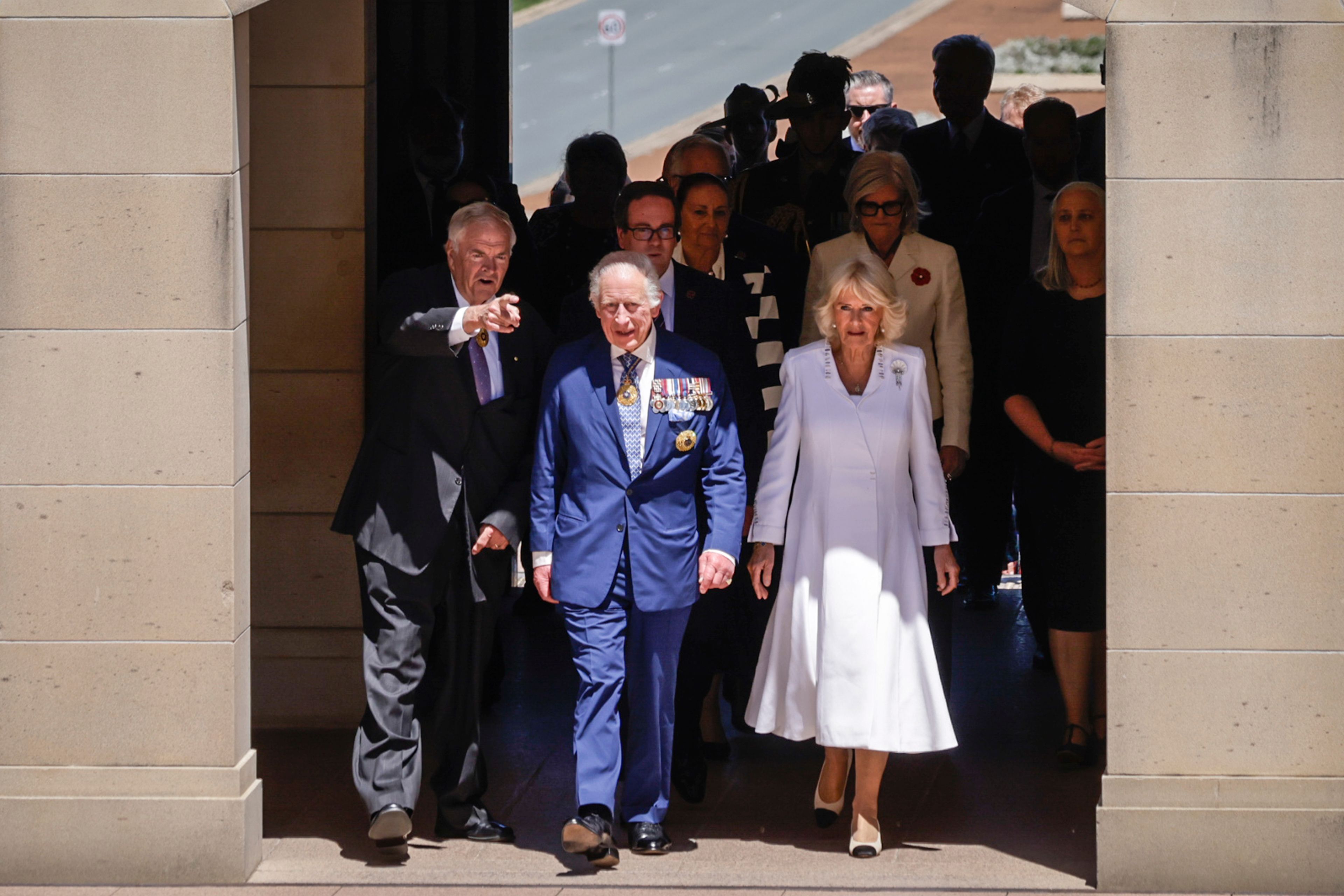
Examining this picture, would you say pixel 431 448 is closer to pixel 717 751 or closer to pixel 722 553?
pixel 722 553

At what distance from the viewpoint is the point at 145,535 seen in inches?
217

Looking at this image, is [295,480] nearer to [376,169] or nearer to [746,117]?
[376,169]

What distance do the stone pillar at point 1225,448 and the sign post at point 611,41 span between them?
12.9 metres

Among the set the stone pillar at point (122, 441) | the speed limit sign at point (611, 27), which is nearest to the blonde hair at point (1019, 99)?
the stone pillar at point (122, 441)

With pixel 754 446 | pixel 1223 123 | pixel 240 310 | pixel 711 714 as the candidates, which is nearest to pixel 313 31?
pixel 240 310

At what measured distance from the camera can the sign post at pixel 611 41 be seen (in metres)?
18.1

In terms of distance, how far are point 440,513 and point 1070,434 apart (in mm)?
2377

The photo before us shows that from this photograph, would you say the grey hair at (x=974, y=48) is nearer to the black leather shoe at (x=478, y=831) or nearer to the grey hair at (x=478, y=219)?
the grey hair at (x=478, y=219)

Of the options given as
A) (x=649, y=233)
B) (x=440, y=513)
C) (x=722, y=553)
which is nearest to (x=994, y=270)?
(x=649, y=233)

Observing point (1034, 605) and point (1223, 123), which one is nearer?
point (1223, 123)

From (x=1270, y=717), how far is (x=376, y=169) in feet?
13.4

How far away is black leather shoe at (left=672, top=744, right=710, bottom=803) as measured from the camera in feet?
21.2

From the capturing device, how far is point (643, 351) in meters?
5.84

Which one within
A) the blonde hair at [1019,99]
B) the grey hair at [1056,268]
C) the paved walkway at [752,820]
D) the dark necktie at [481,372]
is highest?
the blonde hair at [1019,99]
